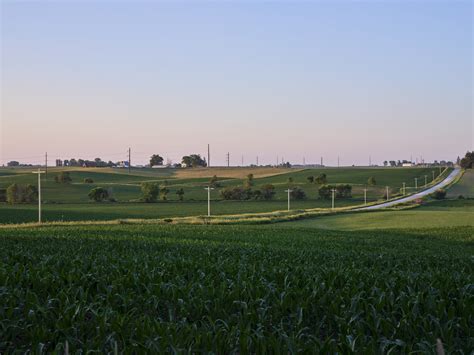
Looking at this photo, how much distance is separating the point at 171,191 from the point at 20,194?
131 ft

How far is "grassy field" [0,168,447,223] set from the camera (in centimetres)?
7412

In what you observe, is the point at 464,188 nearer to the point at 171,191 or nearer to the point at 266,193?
Result: the point at 266,193

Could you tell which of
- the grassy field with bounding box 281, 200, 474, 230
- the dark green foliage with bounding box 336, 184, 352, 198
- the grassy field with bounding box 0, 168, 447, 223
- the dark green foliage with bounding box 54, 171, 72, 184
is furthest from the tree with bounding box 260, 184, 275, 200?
the dark green foliage with bounding box 54, 171, 72, 184

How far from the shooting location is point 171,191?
120938 millimetres

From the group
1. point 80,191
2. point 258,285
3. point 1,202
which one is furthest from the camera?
point 80,191

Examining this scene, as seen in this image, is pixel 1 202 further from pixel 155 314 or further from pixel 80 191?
pixel 155 314

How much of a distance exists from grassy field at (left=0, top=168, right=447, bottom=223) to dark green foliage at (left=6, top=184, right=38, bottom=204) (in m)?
1.96

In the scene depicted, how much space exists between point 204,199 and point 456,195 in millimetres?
54507

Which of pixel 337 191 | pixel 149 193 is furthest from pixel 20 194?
pixel 337 191

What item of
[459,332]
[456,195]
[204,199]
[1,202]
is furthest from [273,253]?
[456,195]

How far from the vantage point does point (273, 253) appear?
762 inches

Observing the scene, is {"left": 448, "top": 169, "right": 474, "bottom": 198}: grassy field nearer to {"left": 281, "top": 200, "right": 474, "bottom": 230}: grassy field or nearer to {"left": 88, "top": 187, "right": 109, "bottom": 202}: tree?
{"left": 281, "top": 200, "right": 474, "bottom": 230}: grassy field

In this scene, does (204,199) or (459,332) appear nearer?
(459,332)

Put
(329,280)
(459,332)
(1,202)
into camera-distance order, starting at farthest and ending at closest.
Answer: (1,202), (329,280), (459,332)
